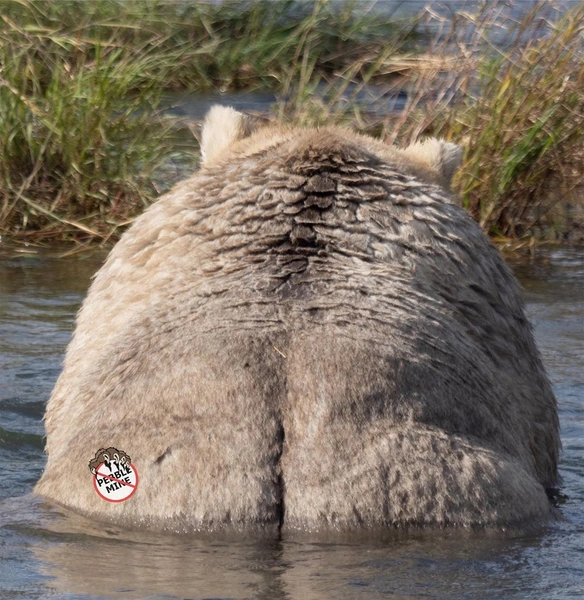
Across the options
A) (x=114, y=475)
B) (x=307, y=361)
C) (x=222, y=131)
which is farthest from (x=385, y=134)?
(x=114, y=475)

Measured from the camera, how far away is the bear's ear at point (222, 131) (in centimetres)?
491

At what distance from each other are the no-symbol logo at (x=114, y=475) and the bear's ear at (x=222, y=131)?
1.52 meters

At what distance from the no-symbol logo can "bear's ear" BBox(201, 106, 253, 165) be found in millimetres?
1516

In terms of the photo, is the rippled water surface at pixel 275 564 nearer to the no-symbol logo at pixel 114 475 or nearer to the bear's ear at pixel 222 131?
the no-symbol logo at pixel 114 475

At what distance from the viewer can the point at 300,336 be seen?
146 inches

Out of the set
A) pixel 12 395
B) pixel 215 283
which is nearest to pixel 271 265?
pixel 215 283

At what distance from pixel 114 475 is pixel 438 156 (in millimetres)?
1849

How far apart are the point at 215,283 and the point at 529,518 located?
1120 mm

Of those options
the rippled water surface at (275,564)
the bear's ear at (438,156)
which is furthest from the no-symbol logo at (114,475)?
the bear's ear at (438,156)

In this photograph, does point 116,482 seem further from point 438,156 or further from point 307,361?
point 438,156

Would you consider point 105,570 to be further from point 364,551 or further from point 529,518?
point 529,518

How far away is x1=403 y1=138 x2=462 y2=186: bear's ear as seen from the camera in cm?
485

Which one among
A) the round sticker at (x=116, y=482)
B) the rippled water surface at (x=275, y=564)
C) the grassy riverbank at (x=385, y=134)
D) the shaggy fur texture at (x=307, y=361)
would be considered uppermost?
the grassy riverbank at (x=385, y=134)

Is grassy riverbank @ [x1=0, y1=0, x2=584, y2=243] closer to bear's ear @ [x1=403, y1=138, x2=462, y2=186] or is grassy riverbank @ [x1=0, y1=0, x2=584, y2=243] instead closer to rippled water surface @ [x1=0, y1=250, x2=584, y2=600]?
bear's ear @ [x1=403, y1=138, x2=462, y2=186]
